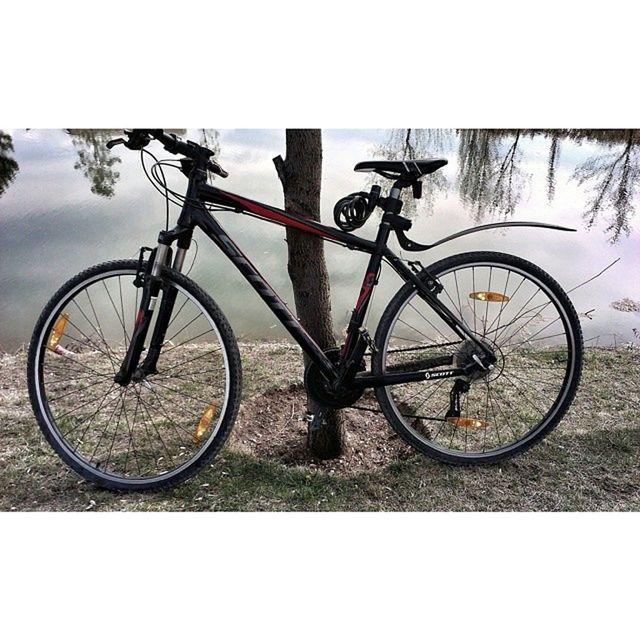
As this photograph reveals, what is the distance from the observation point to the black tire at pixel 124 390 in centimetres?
236

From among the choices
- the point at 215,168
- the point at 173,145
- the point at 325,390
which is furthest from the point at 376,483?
the point at 173,145

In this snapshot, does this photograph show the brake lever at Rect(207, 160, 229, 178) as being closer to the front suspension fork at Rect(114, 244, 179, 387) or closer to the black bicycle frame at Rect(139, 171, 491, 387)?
the black bicycle frame at Rect(139, 171, 491, 387)

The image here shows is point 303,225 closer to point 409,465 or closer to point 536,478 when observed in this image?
point 409,465

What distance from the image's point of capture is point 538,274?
2.41 m

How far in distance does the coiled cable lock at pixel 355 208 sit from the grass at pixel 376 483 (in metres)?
1.03

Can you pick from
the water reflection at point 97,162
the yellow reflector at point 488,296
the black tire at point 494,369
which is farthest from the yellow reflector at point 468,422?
the water reflection at point 97,162

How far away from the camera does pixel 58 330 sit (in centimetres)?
245

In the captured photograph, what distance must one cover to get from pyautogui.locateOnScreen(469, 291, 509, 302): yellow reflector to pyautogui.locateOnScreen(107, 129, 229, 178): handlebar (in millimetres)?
1135

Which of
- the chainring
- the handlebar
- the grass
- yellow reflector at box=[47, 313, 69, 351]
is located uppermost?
the handlebar

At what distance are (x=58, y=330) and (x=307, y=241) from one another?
3.51 ft

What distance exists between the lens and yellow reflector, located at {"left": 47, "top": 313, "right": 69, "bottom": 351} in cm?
245

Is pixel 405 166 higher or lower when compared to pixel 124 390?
higher

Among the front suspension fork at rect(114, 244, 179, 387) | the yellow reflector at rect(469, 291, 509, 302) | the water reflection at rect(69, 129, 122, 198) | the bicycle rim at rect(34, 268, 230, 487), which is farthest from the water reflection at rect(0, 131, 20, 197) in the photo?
the yellow reflector at rect(469, 291, 509, 302)

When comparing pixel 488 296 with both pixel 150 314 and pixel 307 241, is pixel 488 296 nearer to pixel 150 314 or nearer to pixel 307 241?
pixel 307 241
